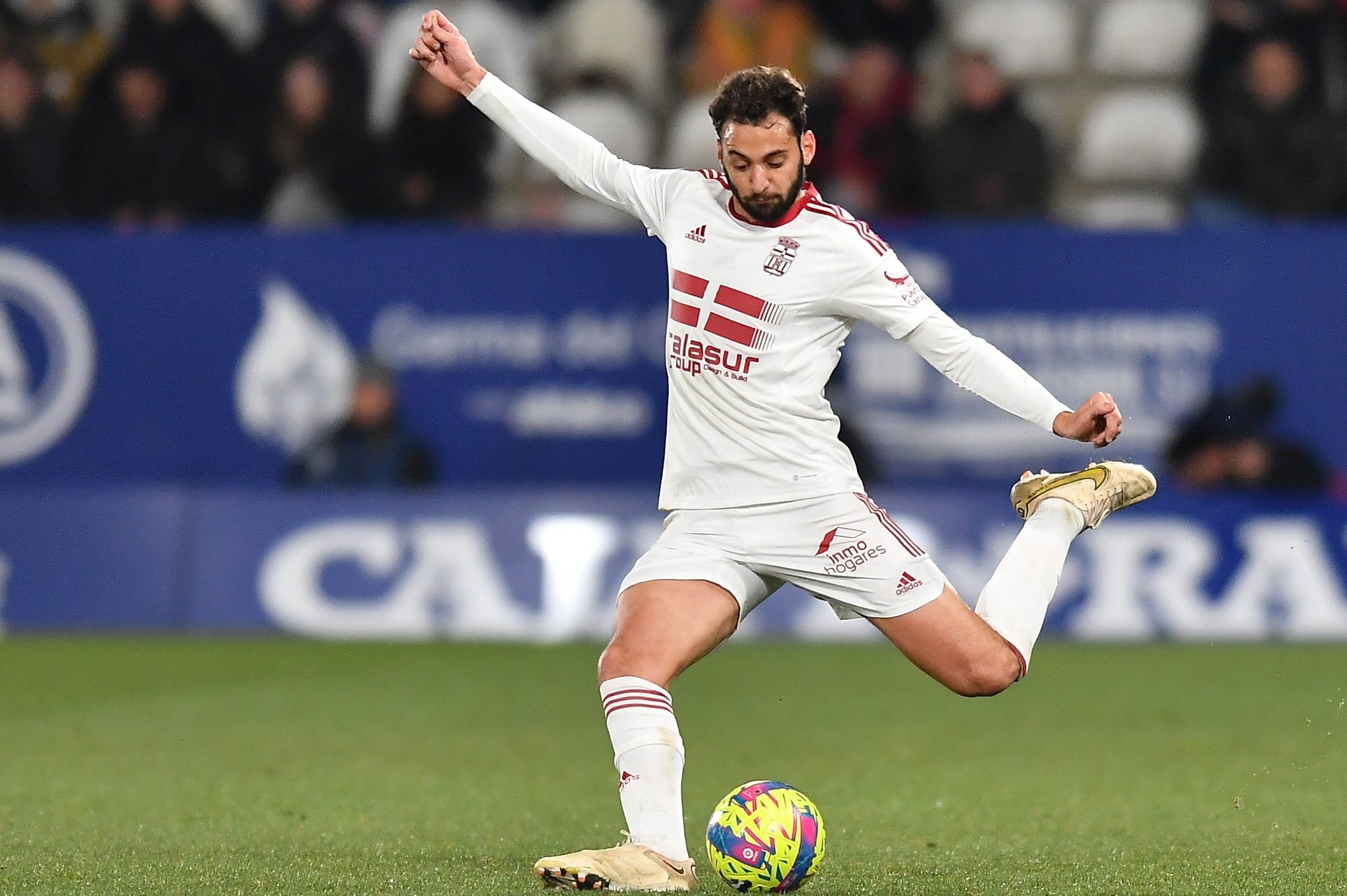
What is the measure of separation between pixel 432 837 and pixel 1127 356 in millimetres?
8204

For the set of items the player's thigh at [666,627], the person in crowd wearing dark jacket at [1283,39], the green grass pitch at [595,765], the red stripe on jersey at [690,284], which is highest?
the person in crowd wearing dark jacket at [1283,39]

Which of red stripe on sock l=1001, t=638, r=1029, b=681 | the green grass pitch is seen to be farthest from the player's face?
the green grass pitch

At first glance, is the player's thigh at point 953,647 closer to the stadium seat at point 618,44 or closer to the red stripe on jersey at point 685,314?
the red stripe on jersey at point 685,314

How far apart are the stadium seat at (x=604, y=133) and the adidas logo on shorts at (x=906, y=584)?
9322 mm

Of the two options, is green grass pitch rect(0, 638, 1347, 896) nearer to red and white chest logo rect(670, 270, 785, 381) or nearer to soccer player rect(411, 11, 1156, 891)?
soccer player rect(411, 11, 1156, 891)

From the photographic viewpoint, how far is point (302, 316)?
1405 centimetres

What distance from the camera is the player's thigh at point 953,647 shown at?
6.26 metres

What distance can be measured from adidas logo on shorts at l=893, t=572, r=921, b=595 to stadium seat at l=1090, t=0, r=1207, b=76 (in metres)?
11.2

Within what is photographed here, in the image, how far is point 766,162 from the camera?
601 cm

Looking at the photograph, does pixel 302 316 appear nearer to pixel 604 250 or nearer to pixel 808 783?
pixel 604 250

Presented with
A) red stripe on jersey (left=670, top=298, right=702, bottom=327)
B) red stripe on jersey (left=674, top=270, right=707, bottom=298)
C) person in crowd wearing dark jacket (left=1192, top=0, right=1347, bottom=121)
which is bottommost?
red stripe on jersey (left=670, top=298, right=702, bottom=327)

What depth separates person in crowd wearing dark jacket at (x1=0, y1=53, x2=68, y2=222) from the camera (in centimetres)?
1513

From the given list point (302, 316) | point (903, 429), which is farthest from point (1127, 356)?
point (302, 316)

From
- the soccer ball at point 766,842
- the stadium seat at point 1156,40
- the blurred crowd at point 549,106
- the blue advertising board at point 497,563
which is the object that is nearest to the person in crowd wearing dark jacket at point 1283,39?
the blurred crowd at point 549,106
